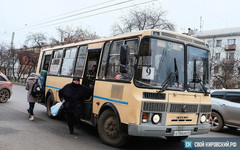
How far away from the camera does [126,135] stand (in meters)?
6.36

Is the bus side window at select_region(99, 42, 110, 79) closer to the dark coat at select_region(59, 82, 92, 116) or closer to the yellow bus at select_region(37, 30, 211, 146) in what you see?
the yellow bus at select_region(37, 30, 211, 146)

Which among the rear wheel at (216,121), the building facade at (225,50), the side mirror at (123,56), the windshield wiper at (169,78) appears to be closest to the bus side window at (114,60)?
the side mirror at (123,56)

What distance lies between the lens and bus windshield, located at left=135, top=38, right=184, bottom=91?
6.27m

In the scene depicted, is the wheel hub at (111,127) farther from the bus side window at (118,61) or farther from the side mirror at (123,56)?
the side mirror at (123,56)

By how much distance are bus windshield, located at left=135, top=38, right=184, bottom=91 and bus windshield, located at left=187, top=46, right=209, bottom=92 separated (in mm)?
360

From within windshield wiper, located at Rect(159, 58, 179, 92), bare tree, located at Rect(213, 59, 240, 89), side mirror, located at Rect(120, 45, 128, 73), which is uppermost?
bare tree, located at Rect(213, 59, 240, 89)

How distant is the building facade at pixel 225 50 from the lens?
3120 cm

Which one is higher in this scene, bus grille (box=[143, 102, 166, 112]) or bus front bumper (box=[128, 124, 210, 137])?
bus grille (box=[143, 102, 166, 112])

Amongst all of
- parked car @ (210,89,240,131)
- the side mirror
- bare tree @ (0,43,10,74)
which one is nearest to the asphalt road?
the side mirror

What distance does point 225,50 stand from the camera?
2343 inches

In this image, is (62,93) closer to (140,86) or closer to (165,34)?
(140,86)

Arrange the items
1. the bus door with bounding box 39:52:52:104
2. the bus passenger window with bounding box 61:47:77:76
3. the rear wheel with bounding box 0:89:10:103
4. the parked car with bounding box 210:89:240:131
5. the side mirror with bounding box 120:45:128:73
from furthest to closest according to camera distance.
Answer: the rear wheel with bounding box 0:89:10:103 < the bus door with bounding box 39:52:52:104 < the parked car with bounding box 210:89:240:131 < the bus passenger window with bounding box 61:47:77:76 < the side mirror with bounding box 120:45:128:73

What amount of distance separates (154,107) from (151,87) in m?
0.46

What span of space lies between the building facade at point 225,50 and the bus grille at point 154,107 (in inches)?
1039
